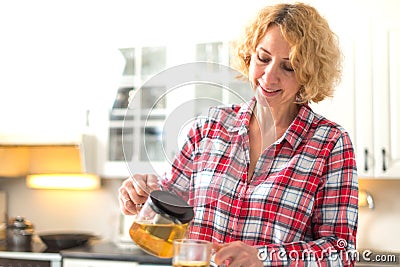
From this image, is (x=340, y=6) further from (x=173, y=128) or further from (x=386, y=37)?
(x=173, y=128)

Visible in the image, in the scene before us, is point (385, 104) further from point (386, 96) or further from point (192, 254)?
point (192, 254)

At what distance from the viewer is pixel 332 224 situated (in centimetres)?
129

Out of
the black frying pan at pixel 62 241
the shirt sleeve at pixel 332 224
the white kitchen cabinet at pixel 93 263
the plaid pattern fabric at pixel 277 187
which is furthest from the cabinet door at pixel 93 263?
the shirt sleeve at pixel 332 224

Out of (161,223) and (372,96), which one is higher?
(372,96)

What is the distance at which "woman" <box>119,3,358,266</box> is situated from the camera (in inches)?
49.8

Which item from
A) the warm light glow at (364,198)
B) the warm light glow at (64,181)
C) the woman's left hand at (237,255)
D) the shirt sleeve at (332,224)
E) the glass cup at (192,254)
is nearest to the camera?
the glass cup at (192,254)

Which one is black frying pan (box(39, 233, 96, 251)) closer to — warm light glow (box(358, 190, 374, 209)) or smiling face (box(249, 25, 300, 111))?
warm light glow (box(358, 190, 374, 209))

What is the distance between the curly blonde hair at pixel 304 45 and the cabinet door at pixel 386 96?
153cm

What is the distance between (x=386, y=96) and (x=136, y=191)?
1943 mm

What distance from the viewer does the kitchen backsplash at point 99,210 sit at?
3148mm

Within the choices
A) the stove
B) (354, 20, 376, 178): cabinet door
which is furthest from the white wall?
the stove

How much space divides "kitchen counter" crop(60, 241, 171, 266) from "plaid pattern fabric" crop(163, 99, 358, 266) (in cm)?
152

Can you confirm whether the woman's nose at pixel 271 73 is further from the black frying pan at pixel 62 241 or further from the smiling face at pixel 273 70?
the black frying pan at pixel 62 241


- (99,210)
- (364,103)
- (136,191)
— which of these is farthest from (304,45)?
(99,210)
